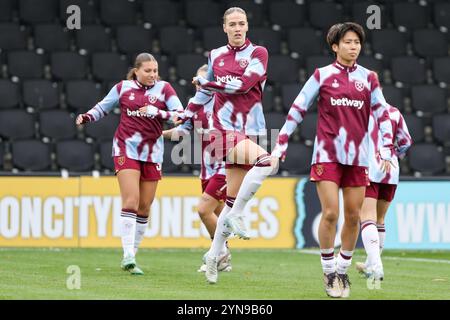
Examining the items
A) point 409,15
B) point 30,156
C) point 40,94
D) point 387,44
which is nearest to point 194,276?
point 30,156

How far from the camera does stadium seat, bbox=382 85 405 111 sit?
21516mm

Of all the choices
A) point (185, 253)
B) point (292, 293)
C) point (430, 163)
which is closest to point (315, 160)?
point (292, 293)

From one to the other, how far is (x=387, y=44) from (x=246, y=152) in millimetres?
12792

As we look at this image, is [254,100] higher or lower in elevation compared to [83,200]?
higher

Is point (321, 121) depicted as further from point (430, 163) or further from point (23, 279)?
point (430, 163)

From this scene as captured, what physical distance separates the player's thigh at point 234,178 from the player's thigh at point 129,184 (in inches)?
82.9

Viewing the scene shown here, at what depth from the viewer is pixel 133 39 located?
22094 mm

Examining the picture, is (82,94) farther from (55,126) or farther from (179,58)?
(179,58)

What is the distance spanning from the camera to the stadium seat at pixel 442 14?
23547 mm

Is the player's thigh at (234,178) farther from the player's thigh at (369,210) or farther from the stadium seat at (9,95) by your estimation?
the stadium seat at (9,95)

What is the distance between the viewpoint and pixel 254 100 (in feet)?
36.0

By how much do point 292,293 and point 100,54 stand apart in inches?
476

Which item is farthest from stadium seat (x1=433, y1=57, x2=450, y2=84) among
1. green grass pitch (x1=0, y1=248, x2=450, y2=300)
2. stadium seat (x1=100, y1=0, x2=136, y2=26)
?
green grass pitch (x1=0, y1=248, x2=450, y2=300)

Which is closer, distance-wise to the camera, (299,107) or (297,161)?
(299,107)
